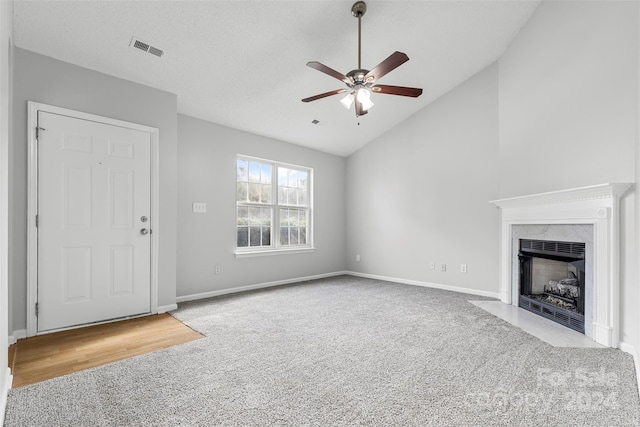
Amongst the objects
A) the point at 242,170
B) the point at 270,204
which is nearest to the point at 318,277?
the point at 270,204

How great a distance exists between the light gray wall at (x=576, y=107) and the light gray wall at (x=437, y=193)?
32cm

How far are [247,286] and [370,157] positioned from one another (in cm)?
315

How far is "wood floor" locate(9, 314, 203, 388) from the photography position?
2148 millimetres

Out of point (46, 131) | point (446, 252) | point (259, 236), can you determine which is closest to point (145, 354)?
point (46, 131)

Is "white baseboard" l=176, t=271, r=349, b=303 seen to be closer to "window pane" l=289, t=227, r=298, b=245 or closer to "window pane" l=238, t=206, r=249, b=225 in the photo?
"window pane" l=289, t=227, r=298, b=245

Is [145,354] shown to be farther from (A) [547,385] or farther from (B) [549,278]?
(B) [549,278]

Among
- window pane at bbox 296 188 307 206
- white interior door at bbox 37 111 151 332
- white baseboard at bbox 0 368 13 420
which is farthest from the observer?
window pane at bbox 296 188 307 206

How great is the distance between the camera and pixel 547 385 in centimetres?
191

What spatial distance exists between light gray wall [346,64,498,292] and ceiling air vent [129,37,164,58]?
371 centimetres

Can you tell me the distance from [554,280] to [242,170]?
4.27m

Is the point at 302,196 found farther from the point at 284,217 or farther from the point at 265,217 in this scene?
the point at 265,217

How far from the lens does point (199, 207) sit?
4156 millimetres

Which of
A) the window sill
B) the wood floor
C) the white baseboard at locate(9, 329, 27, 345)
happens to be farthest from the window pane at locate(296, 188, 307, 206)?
the white baseboard at locate(9, 329, 27, 345)

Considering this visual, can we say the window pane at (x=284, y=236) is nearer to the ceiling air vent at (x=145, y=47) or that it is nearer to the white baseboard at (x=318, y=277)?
the white baseboard at (x=318, y=277)
